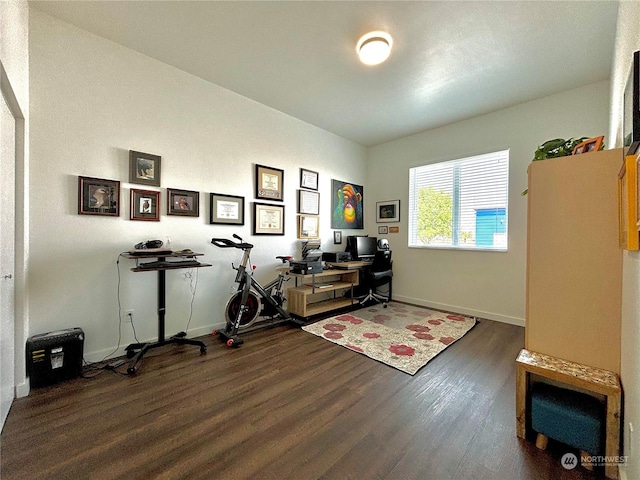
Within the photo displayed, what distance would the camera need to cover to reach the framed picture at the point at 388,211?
4980 millimetres

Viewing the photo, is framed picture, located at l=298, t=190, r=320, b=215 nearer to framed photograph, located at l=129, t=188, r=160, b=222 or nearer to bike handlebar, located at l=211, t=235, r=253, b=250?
bike handlebar, located at l=211, t=235, r=253, b=250

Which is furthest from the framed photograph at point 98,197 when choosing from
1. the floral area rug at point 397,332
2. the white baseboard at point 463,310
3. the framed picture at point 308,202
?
the white baseboard at point 463,310

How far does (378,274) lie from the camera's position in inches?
174

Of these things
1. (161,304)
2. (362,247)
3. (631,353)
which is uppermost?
(362,247)

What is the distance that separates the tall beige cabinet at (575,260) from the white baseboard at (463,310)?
2413 millimetres

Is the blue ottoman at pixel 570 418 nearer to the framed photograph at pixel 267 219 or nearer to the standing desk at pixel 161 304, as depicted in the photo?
the standing desk at pixel 161 304

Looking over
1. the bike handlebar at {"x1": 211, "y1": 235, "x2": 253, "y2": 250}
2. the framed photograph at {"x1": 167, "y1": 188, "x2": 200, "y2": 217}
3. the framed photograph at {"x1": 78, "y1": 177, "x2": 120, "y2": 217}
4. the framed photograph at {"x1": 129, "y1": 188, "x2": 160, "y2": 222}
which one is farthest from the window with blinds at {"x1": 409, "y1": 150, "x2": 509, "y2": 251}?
the framed photograph at {"x1": 78, "y1": 177, "x2": 120, "y2": 217}

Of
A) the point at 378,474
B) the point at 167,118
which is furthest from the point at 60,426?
the point at 167,118

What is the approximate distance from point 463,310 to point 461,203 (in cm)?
172

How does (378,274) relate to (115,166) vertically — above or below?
below

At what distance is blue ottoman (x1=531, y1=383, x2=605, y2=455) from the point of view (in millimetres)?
1334

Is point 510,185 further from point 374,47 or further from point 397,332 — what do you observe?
point 374,47

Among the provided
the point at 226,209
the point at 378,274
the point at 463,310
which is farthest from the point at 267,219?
the point at 463,310

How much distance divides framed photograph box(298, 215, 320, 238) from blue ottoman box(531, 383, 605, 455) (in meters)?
3.32
